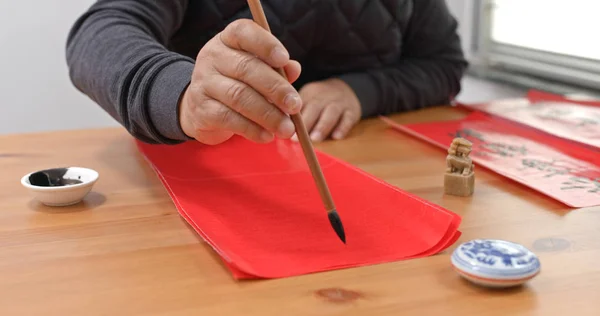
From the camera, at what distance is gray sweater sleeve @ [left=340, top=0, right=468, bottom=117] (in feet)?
3.97

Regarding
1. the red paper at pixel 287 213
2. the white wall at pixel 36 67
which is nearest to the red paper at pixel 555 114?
the red paper at pixel 287 213

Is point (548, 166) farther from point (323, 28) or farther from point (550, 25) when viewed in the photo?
point (550, 25)

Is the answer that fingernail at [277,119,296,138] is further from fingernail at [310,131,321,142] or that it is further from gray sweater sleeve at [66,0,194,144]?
fingernail at [310,131,321,142]

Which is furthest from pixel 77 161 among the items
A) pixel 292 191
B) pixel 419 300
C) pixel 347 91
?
pixel 419 300

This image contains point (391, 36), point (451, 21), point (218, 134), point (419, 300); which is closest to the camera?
point (419, 300)

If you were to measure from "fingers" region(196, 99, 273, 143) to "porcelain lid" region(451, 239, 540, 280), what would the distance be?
0.23 m

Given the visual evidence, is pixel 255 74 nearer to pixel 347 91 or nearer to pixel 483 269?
pixel 483 269

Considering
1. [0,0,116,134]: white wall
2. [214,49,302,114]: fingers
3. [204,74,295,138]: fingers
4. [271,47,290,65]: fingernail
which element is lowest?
[0,0,116,134]: white wall

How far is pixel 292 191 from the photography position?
0.78 m

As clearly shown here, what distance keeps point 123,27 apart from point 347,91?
0.40 m

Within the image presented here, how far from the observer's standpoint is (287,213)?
703 millimetres

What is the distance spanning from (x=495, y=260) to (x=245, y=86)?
0.28 metres

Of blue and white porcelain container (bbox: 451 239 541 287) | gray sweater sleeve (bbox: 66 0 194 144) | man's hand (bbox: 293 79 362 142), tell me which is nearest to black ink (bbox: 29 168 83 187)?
gray sweater sleeve (bbox: 66 0 194 144)

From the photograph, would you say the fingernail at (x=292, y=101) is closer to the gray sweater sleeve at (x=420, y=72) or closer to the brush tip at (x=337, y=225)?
the brush tip at (x=337, y=225)
